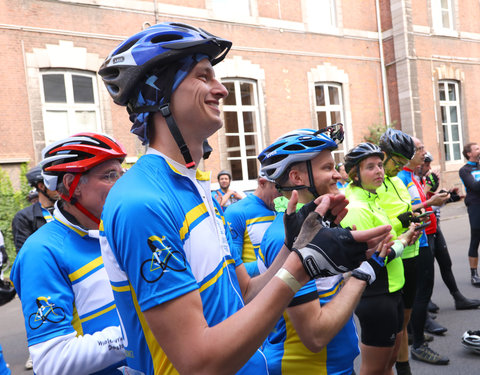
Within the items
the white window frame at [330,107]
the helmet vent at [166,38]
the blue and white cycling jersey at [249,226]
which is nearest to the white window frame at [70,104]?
the white window frame at [330,107]

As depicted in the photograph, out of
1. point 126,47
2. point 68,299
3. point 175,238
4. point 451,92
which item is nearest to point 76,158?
point 68,299

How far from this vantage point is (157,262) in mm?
1166

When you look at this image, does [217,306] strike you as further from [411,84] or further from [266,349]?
[411,84]

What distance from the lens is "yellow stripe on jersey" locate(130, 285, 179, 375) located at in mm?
1278

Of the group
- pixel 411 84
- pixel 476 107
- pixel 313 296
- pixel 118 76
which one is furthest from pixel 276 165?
pixel 476 107

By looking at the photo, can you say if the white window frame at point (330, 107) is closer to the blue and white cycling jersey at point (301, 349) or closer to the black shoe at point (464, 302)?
the black shoe at point (464, 302)

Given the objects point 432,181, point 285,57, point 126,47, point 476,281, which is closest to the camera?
point 126,47

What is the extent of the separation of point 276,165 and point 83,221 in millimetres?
1086

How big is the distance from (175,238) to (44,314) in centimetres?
91

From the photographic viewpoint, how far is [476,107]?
67.9 feet

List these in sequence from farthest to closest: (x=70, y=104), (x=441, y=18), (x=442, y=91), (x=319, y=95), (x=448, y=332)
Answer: (x=441, y=18) → (x=442, y=91) → (x=319, y=95) → (x=70, y=104) → (x=448, y=332)

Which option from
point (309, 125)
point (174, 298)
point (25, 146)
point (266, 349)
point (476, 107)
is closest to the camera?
point (174, 298)

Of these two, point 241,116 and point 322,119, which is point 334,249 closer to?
point 241,116

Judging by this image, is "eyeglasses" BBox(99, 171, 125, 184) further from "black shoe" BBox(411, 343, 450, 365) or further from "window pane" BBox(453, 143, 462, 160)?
"window pane" BBox(453, 143, 462, 160)
